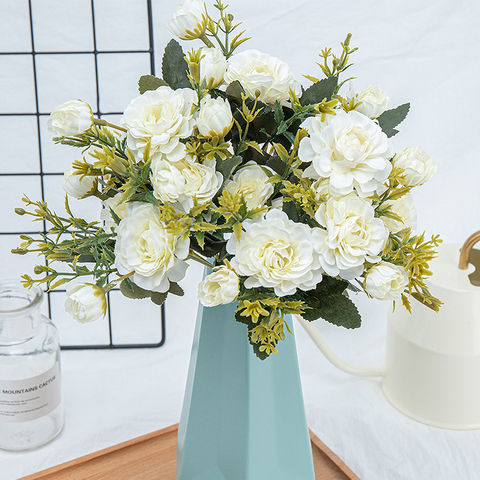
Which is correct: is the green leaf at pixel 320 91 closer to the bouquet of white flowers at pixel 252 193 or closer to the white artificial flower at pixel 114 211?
the bouquet of white flowers at pixel 252 193

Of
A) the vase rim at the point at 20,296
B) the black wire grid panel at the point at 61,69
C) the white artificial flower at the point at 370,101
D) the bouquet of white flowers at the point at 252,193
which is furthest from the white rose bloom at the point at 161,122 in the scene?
the black wire grid panel at the point at 61,69

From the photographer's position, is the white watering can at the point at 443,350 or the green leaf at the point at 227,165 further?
the white watering can at the point at 443,350

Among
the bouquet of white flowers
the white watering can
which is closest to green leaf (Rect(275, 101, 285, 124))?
the bouquet of white flowers

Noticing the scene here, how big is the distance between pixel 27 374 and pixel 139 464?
0.15 metres

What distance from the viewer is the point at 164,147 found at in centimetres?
32

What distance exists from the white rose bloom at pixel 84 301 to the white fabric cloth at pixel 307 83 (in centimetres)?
33

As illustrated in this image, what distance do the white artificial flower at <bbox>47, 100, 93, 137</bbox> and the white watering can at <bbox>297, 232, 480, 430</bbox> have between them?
371 millimetres

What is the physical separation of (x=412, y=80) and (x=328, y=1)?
0.16 m

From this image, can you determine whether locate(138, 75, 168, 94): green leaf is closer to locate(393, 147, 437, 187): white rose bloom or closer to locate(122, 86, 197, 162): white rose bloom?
locate(122, 86, 197, 162): white rose bloom

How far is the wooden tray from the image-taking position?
22.1 inches

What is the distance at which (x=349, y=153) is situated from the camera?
0.99ft

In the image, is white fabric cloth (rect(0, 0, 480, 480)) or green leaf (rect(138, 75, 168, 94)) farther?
white fabric cloth (rect(0, 0, 480, 480))

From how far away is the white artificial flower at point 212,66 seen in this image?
34 centimetres

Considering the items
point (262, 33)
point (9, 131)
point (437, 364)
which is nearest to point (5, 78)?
point (9, 131)
